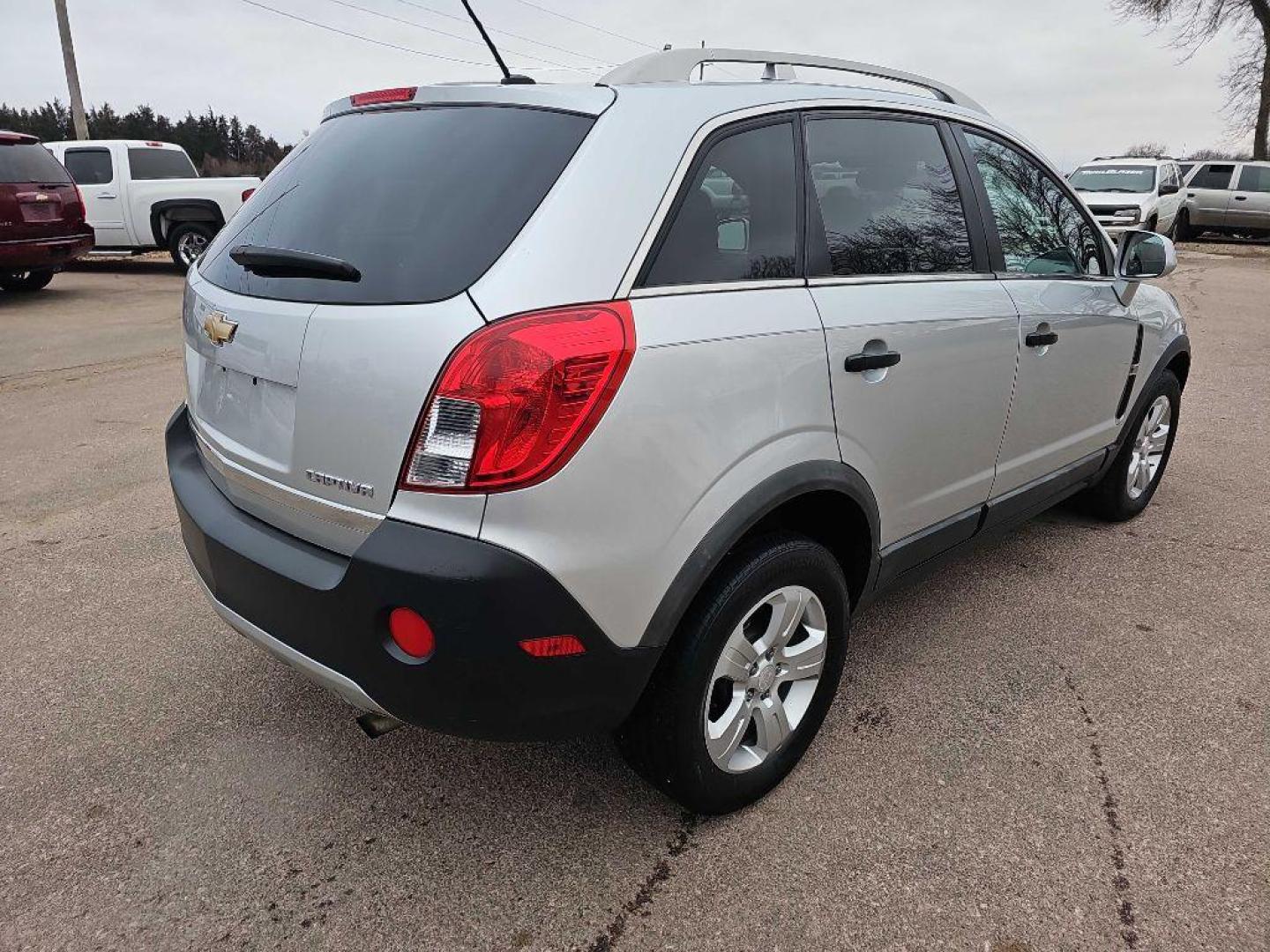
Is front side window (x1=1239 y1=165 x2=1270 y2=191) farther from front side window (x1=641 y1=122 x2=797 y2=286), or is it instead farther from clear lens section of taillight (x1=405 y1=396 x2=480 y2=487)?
clear lens section of taillight (x1=405 y1=396 x2=480 y2=487)

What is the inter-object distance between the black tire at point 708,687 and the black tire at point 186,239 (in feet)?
43.0

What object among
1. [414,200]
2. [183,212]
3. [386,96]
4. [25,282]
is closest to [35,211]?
[25,282]

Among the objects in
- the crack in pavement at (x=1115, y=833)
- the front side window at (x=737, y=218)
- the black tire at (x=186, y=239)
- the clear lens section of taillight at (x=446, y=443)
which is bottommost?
the crack in pavement at (x=1115, y=833)

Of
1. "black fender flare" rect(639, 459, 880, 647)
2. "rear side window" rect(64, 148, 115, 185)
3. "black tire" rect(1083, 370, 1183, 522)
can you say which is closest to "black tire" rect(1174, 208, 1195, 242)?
"black tire" rect(1083, 370, 1183, 522)

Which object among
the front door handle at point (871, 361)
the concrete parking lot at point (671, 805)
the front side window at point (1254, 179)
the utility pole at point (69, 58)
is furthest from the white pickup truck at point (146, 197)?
the front side window at point (1254, 179)

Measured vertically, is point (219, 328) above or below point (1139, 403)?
above

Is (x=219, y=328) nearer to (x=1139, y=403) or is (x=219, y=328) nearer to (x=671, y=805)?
(x=671, y=805)

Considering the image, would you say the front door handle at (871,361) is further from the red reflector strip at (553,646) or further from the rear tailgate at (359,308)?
the red reflector strip at (553,646)

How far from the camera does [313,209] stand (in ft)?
7.14

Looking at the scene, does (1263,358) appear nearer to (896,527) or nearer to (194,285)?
(896,527)

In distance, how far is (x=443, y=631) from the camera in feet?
5.57

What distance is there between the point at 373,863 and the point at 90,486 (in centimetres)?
327

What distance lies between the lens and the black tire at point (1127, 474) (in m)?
3.91

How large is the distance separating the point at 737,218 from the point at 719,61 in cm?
56
